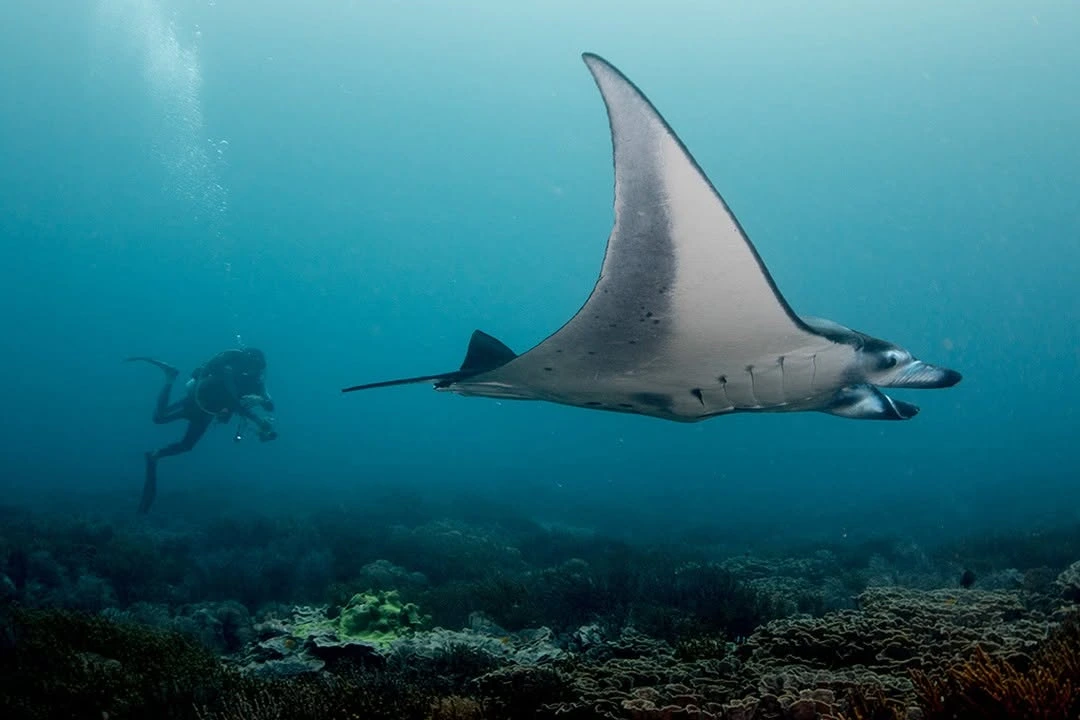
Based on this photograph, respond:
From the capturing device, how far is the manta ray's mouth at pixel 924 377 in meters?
3.87

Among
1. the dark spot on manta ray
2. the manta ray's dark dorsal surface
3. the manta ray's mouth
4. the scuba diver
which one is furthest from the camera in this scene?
the scuba diver

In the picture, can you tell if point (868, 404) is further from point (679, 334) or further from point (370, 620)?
point (370, 620)

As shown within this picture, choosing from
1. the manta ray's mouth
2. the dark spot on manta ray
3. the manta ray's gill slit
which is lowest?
the dark spot on manta ray

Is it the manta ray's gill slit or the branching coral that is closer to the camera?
the branching coral

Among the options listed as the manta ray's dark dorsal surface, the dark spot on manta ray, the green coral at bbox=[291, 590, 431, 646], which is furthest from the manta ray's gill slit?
the green coral at bbox=[291, 590, 431, 646]

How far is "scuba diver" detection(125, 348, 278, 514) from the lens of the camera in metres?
16.0

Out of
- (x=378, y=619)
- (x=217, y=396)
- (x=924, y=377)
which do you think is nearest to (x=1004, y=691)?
(x=924, y=377)

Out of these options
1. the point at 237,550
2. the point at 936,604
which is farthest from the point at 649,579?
the point at 237,550

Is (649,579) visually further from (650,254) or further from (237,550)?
(237,550)

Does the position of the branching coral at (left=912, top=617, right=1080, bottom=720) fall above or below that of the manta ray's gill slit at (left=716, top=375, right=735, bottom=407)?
below

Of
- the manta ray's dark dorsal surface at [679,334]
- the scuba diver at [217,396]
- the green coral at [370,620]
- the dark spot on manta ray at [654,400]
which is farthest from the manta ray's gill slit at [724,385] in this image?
the scuba diver at [217,396]

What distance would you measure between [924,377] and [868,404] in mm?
420

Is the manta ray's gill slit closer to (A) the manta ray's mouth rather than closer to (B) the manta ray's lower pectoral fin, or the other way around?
(B) the manta ray's lower pectoral fin

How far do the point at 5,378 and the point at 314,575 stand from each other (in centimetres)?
14883
